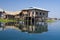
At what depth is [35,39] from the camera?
23.1 ft

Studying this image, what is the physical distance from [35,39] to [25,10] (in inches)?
693

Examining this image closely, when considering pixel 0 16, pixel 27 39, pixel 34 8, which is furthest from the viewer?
pixel 0 16

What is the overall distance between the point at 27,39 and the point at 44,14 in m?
17.8

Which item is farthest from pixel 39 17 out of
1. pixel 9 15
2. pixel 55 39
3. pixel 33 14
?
pixel 55 39

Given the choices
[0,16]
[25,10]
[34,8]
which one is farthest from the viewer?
[0,16]

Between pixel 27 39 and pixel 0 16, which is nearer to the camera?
pixel 27 39

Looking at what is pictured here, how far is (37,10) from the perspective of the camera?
2319cm

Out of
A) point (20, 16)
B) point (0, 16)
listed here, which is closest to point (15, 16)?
point (20, 16)

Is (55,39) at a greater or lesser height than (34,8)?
lesser

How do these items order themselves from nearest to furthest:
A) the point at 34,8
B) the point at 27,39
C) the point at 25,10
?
the point at 27,39
the point at 34,8
the point at 25,10

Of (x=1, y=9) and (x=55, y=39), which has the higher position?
(x=1, y=9)

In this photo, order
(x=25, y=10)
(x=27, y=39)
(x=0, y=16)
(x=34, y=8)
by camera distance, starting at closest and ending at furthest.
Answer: (x=27, y=39) → (x=34, y=8) → (x=25, y=10) → (x=0, y=16)

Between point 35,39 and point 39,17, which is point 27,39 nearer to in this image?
point 35,39

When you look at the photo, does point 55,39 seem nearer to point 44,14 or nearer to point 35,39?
point 35,39
